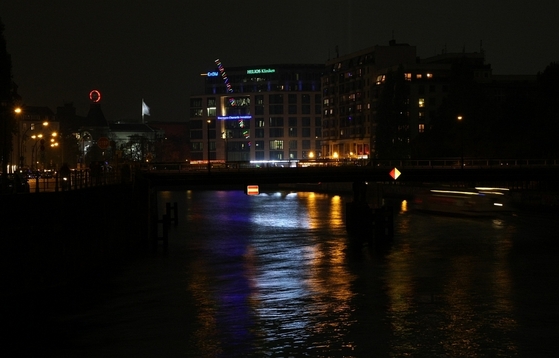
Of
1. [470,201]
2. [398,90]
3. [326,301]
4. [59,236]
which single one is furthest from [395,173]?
[398,90]

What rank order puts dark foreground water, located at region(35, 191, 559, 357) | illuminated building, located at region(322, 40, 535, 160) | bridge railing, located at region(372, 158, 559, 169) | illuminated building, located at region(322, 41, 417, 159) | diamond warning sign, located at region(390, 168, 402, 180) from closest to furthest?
dark foreground water, located at region(35, 191, 559, 357), diamond warning sign, located at region(390, 168, 402, 180), bridge railing, located at region(372, 158, 559, 169), illuminated building, located at region(322, 40, 535, 160), illuminated building, located at region(322, 41, 417, 159)

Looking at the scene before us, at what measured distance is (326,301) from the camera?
141 ft

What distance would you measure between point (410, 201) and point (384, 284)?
83.8 m

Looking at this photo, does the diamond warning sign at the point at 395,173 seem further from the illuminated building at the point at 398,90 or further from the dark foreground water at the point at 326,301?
the illuminated building at the point at 398,90

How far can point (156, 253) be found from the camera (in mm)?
64312

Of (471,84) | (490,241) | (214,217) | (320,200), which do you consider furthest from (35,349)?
(320,200)

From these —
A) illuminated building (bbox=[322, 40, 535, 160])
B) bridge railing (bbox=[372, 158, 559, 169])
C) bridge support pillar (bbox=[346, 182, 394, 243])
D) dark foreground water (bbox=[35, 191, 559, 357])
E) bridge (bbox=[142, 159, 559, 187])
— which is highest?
illuminated building (bbox=[322, 40, 535, 160])

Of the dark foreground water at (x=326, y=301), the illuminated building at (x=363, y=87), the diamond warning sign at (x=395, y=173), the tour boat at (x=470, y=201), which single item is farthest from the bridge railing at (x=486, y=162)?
the illuminated building at (x=363, y=87)

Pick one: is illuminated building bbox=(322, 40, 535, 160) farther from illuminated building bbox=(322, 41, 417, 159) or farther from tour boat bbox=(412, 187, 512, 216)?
tour boat bbox=(412, 187, 512, 216)

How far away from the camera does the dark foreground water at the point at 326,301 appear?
33.8 meters

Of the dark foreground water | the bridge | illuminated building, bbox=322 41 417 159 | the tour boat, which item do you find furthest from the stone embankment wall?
illuminated building, bbox=322 41 417 159

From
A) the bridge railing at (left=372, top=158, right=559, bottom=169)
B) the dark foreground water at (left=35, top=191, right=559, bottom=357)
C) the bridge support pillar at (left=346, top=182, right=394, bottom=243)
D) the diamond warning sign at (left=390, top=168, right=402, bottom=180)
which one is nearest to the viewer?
the dark foreground water at (left=35, top=191, right=559, bottom=357)

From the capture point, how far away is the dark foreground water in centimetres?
3384

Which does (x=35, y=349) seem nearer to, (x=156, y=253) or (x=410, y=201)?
(x=156, y=253)
